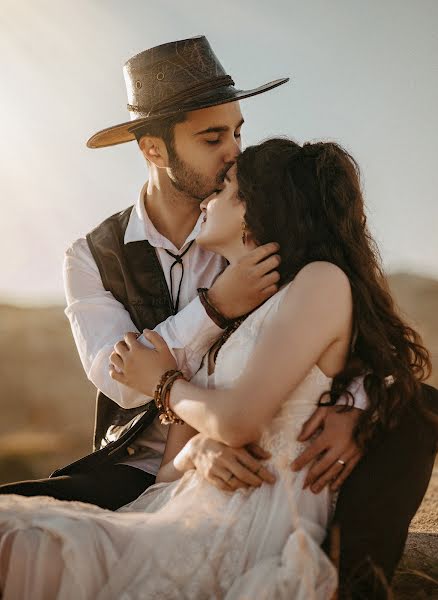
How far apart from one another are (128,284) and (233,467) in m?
1.46

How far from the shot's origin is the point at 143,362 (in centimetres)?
285

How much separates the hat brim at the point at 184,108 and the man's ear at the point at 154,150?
0.32 feet

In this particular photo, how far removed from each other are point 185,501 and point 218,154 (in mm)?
1956

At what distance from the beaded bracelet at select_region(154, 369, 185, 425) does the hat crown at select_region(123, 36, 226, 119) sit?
175cm

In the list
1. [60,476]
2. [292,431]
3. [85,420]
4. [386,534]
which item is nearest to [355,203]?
[292,431]

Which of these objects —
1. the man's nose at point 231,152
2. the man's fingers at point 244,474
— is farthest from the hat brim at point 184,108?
the man's fingers at point 244,474

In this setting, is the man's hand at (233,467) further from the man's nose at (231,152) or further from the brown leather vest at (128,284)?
the man's nose at (231,152)

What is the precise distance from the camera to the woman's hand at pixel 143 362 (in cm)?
280

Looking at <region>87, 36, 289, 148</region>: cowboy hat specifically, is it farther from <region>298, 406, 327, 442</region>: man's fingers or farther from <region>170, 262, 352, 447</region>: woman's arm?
<region>298, 406, 327, 442</region>: man's fingers

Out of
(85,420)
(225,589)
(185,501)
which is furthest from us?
(85,420)

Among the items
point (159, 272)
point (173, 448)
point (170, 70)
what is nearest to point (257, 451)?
point (173, 448)

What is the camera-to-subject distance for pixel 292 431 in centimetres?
249

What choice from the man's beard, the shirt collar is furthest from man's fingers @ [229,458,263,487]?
the man's beard

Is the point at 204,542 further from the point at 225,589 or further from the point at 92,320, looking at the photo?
the point at 92,320
